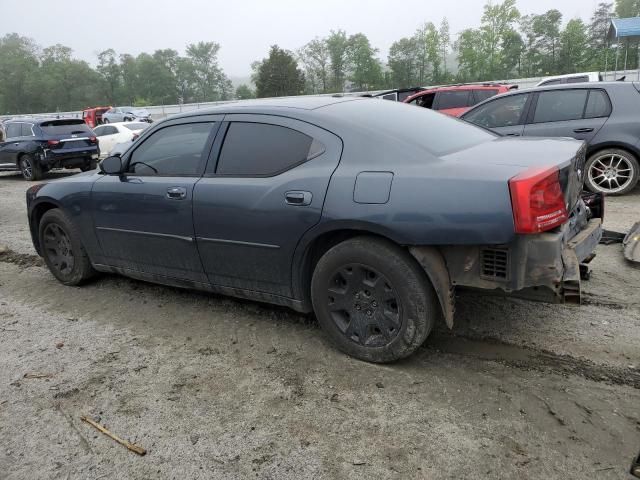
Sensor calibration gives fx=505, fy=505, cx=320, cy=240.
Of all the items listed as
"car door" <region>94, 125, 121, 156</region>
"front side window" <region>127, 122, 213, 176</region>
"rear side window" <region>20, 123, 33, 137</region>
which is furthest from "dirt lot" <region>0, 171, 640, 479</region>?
"car door" <region>94, 125, 121, 156</region>

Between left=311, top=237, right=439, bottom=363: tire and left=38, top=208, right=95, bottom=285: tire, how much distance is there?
2501 mm

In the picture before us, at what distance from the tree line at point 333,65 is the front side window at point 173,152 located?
42522mm

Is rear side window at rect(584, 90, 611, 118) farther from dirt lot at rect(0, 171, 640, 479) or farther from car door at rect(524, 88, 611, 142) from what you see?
dirt lot at rect(0, 171, 640, 479)

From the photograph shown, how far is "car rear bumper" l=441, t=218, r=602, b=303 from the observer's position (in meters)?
2.52

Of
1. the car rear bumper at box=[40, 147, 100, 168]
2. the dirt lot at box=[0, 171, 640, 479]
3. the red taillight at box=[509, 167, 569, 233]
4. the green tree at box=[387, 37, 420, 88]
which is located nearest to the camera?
the dirt lot at box=[0, 171, 640, 479]

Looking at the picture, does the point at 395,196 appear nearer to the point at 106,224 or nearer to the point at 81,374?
the point at 81,374

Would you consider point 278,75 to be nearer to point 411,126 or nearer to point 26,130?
point 26,130

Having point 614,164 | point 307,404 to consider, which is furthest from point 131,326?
point 614,164

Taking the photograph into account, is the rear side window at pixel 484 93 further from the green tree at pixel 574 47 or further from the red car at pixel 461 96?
the green tree at pixel 574 47

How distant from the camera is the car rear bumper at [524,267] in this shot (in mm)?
2520

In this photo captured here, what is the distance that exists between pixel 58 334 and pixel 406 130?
2.90 meters

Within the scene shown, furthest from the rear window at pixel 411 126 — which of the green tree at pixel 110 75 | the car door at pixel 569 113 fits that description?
the green tree at pixel 110 75

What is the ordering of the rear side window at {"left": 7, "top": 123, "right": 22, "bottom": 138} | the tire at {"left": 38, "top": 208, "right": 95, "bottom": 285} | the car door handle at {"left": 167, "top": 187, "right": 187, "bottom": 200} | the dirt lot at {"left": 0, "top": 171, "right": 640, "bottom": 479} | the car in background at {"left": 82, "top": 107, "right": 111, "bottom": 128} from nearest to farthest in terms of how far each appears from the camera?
1. the dirt lot at {"left": 0, "top": 171, "right": 640, "bottom": 479}
2. the car door handle at {"left": 167, "top": 187, "right": 187, "bottom": 200}
3. the tire at {"left": 38, "top": 208, "right": 95, "bottom": 285}
4. the rear side window at {"left": 7, "top": 123, "right": 22, "bottom": 138}
5. the car in background at {"left": 82, "top": 107, "right": 111, "bottom": 128}

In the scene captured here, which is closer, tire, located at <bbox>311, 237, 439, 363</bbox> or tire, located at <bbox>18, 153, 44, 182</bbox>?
tire, located at <bbox>311, 237, 439, 363</bbox>
